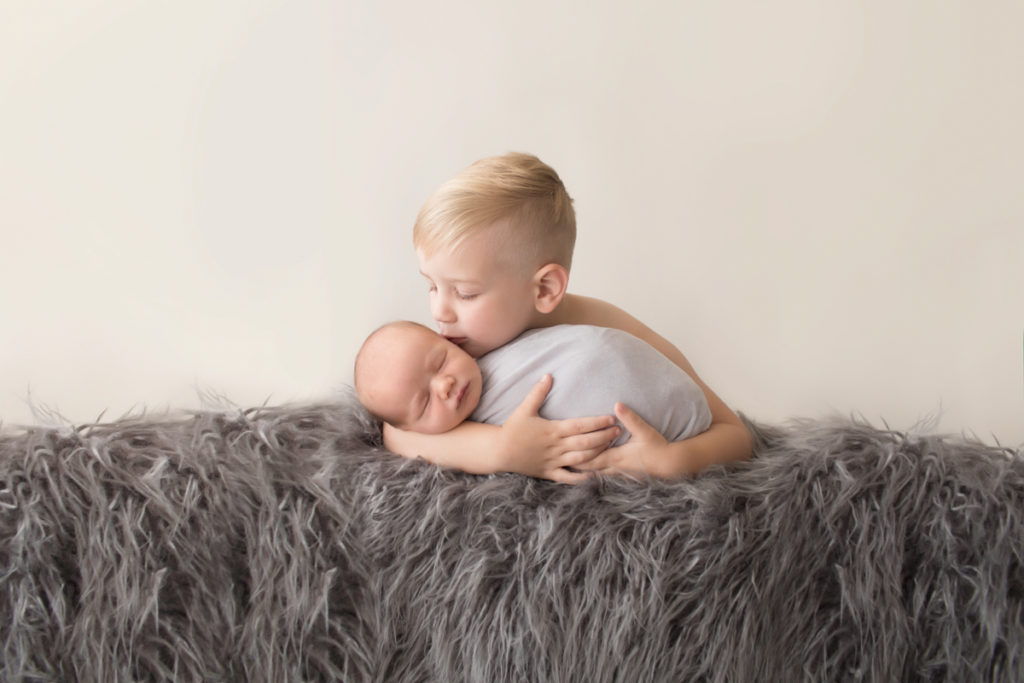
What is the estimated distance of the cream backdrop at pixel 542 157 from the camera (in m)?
2.35

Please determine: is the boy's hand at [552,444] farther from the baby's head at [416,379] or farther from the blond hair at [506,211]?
the blond hair at [506,211]

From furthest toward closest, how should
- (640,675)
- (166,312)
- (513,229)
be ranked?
1. (166,312)
2. (513,229)
3. (640,675)

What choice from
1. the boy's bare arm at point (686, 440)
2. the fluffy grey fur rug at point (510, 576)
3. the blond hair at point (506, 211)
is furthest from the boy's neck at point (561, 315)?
the fluffy grey fur rug at point (510, 576)

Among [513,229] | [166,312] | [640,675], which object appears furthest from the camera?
[166,312]

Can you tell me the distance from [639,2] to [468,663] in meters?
1.83

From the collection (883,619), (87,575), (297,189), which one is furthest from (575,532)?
(297,189)

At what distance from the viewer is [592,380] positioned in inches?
55.2

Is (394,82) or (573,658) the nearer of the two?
(573,658)

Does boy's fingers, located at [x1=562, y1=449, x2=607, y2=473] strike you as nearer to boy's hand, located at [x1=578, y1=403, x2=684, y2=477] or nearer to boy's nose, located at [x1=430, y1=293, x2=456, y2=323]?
boy's hand, located at [x1=578, y1=403, x2=684, y2=477]

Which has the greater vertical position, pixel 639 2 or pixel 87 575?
pixel 639 2

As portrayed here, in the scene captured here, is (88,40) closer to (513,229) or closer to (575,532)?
(513,229)

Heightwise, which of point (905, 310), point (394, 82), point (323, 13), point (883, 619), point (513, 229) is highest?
point (323, 13)

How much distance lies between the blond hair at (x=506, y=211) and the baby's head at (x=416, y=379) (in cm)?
15

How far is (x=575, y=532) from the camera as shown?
124 cm
